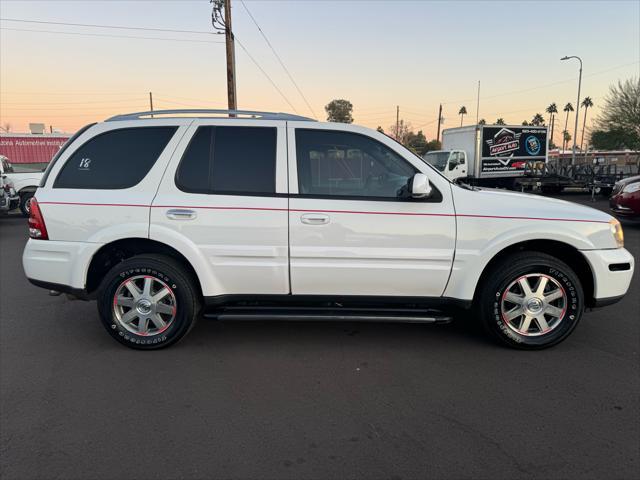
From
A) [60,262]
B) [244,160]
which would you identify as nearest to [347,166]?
[244,160]

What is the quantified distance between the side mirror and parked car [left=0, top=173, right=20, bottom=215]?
474 inches

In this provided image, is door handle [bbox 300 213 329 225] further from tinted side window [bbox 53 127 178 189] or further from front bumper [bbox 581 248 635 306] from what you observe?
front bumper [bbox 581 248 635 306]

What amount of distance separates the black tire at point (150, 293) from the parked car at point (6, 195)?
10143 mm

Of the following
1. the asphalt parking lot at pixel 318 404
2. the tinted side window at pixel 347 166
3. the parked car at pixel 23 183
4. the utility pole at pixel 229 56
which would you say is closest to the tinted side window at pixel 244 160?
the tinted side window at pixel 347 166

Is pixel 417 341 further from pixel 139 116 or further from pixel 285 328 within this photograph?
pixel 139 116

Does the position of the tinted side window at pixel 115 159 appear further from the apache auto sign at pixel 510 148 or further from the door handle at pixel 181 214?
the apache auto sign at pixel 510 148

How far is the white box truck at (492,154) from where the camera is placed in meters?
21.3

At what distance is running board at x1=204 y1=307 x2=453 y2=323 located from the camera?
150 inches

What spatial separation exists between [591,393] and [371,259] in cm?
186

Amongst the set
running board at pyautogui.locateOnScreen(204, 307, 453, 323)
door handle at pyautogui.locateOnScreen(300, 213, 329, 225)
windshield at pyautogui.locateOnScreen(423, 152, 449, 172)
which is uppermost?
windshield at pyautogui.locateOnScreen(423, 152, 449, 172)

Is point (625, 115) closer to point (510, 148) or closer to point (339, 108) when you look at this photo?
point (510, 148)

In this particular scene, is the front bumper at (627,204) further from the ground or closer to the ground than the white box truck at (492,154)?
closer to the ground

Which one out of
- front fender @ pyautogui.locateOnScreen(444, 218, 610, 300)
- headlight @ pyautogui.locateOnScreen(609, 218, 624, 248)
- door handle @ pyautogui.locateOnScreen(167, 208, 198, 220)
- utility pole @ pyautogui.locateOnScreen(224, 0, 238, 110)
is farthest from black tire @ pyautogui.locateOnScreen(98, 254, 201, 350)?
utility pole @ pyautogui.locateOnScreen(224, 0, 238, 110)

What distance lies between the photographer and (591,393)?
323cm
